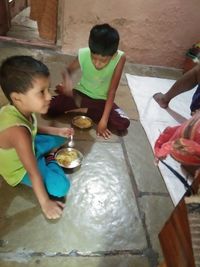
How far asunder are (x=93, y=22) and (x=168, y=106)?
1.15 meters

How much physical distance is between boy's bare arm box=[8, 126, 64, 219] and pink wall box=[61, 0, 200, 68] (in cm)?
193

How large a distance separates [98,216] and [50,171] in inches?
13.3

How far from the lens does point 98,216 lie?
1.52 meters

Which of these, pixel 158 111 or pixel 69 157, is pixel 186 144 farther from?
pixel 158 111

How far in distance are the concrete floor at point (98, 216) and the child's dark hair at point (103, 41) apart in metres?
0.58

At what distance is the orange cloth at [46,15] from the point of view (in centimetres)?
308

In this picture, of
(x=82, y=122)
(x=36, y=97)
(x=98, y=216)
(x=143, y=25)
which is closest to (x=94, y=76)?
(x=82, y=122)

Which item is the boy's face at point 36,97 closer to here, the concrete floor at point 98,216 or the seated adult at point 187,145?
the concrete floor at point 98,216

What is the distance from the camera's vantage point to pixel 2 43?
3098 mm

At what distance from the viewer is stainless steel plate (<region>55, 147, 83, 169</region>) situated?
173 cm

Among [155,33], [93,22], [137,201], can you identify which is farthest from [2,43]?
[137,201]

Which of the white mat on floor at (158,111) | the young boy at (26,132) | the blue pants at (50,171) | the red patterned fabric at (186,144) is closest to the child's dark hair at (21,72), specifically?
the young boy at (26,132)

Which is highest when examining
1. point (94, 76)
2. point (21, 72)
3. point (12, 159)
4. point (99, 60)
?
point (21, 72)

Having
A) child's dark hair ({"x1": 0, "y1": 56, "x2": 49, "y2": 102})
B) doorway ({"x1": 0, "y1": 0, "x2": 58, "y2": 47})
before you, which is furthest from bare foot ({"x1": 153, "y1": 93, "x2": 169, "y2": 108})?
child's dark hair ({"x1": 0, "y1": 56, "x2": 49, "y2": 102})
